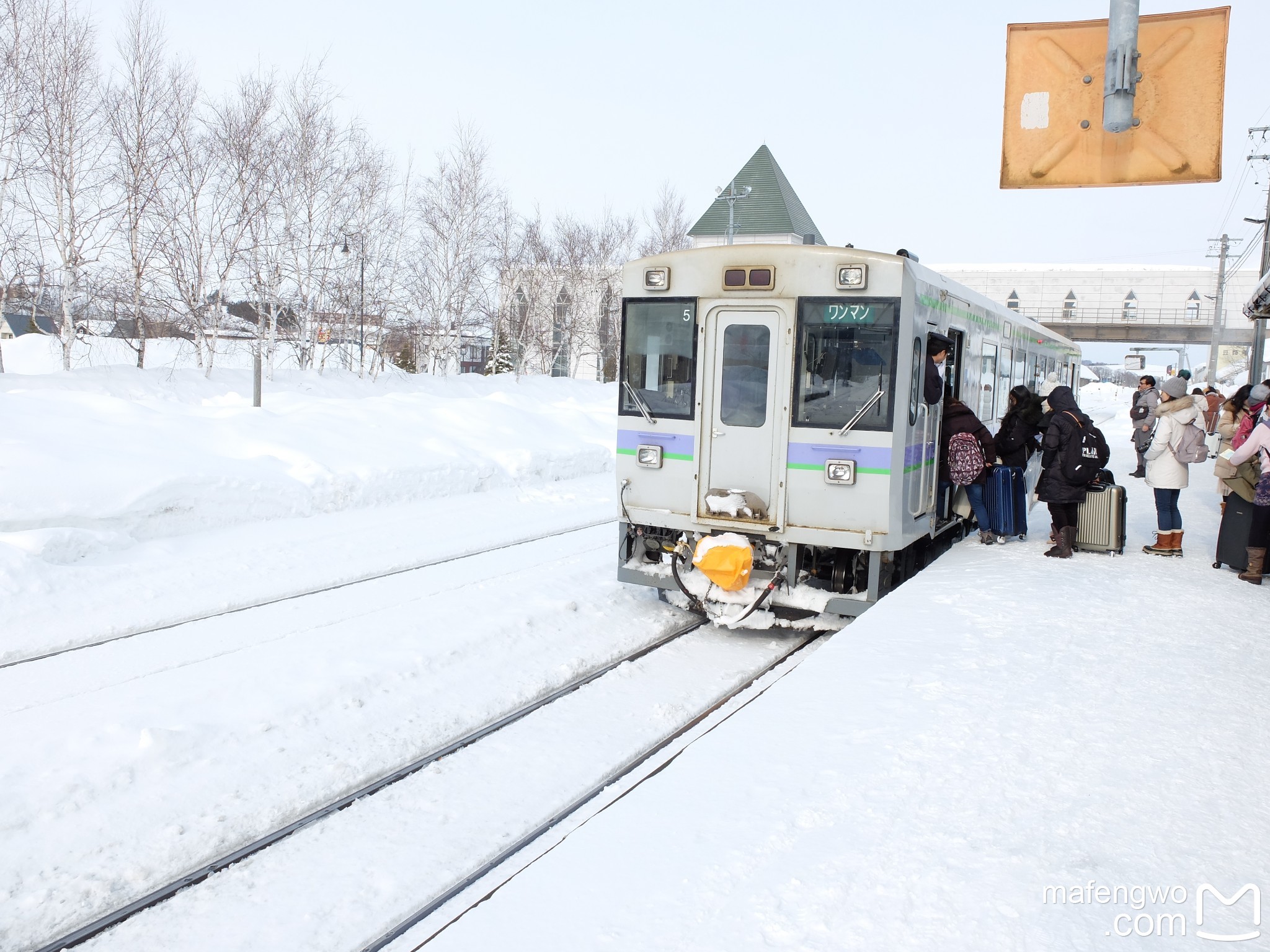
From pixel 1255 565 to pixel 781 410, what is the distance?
4.50 metres

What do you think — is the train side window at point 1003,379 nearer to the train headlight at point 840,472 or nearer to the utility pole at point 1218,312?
the train headlight at point 840,472

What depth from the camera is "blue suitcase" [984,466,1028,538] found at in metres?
9.89

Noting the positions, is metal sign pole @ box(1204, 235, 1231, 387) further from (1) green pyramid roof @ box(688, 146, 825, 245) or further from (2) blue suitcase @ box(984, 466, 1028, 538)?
(2) blue suitcase @ box(984, 466, 1028, 538)

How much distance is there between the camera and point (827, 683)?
520 centimetres

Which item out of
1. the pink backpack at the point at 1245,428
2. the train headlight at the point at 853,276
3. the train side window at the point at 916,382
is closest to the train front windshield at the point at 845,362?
the train headlight at the point at 853,276

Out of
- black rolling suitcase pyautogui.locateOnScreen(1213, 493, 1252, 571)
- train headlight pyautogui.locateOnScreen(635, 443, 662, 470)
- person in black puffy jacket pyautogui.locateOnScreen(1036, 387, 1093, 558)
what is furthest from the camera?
person in black puffy jacket pyautogui.locateOnScreen(1036, 387, 1093, 558)

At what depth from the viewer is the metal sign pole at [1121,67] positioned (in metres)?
5.51

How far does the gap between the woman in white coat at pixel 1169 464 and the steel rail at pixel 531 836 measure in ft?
17.5

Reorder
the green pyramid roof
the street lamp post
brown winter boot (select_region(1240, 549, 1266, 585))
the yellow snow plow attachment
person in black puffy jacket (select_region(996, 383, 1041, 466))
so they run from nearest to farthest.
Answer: the yellow snow plow attachment
brown winter boot (select_region(1240, 549, 1266, 585))
person in black puffy jacket (select_region(996, 383, 1041, 466))
the street lamp post
the green pyramid roof

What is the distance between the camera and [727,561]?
7293mm

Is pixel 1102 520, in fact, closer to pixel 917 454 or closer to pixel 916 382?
pixel 917 454

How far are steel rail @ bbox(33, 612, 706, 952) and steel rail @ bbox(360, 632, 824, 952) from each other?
0.86 m

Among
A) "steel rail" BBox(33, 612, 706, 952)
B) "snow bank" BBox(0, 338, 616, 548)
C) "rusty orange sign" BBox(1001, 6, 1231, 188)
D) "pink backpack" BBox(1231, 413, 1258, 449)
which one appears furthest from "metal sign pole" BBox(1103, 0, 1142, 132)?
"snow bank" BBox(0, 338, 616, 548)

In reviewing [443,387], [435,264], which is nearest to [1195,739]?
[443,387]
